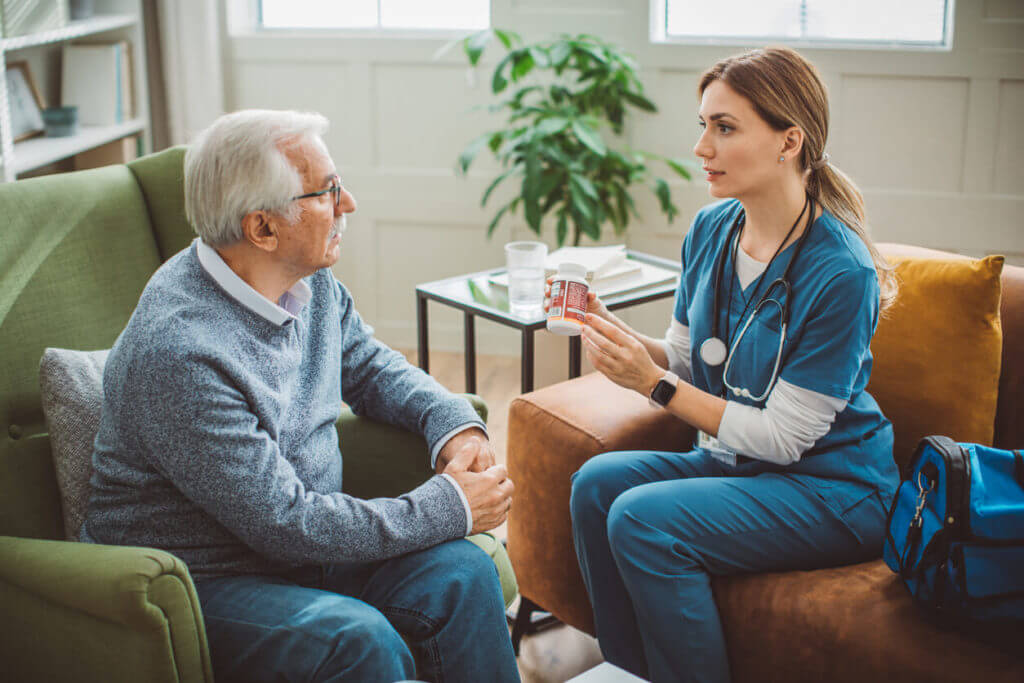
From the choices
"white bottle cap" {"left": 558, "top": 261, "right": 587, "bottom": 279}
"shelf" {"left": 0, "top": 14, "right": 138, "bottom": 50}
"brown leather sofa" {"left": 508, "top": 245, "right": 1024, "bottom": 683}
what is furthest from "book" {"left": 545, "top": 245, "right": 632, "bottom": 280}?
"shelf" {"left": 0, "top": 14, "right": 138, "bottom": 50}

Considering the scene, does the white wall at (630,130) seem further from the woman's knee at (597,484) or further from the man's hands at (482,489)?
the man's hands at (482,489)

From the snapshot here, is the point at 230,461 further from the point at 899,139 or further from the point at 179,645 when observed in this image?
the point at 899,139

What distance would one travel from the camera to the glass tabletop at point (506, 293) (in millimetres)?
2057

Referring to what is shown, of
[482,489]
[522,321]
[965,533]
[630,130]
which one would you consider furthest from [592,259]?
[630,130]

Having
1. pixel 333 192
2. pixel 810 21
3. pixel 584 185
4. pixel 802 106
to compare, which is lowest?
pixel 584 185

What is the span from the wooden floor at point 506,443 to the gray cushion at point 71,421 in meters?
0.89

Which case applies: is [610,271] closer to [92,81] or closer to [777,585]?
[777,585]

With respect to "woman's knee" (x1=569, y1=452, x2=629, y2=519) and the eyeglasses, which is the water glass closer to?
"woman's knee" (x1=569, y1=452, x2=629, y2=519)

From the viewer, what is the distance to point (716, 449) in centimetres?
170

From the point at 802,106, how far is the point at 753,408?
49cm

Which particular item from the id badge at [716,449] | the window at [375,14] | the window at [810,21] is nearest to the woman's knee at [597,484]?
the id badge at [716,449]

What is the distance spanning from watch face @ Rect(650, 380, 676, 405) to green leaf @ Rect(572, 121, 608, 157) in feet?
4.46

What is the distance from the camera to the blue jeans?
127 centimetres

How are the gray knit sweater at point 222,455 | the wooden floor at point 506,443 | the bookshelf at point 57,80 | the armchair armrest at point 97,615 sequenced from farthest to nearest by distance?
1. the bookshelf at point 57,80
2. the wooden floor at point 506,443
3. the gray knit sweater at point 222,455
4. the armchair armrest at point 97,615
